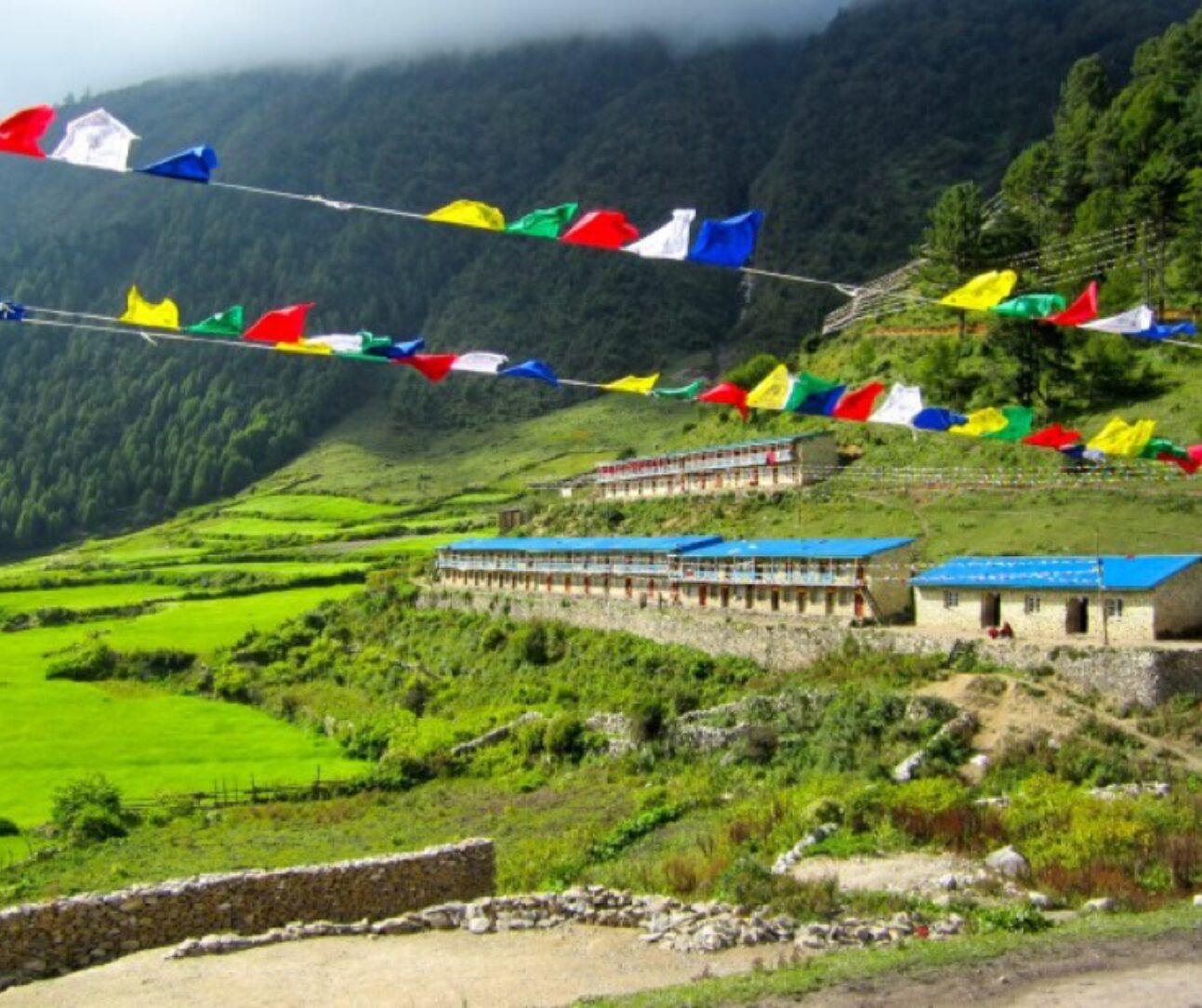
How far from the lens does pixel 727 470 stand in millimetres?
61375

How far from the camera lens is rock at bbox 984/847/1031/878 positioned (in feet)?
54.8

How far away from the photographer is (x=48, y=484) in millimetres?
151250

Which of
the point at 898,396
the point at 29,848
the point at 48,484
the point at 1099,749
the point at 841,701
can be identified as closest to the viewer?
the point at 898,396

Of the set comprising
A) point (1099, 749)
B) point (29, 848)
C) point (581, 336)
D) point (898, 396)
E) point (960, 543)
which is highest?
point (581, 336)

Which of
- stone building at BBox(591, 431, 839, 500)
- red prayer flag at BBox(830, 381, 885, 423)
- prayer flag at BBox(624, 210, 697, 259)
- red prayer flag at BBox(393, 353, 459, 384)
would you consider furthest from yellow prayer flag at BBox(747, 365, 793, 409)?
stone building at BBox(591, 431, 839, 500)

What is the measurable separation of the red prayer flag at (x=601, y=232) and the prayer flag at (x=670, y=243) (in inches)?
7.7

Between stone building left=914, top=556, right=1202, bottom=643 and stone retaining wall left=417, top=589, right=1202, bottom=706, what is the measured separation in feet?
5.10

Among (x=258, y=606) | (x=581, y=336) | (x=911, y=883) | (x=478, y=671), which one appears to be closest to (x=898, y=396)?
(x=911, y=883)

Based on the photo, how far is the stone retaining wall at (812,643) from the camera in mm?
27641

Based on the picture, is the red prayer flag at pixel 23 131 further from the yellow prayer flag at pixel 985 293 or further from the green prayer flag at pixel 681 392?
the yellow prayer flag at pixel 985 293

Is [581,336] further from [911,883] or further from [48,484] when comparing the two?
[911,883]

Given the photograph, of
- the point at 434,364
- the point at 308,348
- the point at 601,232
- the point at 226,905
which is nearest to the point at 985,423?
the point at 601,232

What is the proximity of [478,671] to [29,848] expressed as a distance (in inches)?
872

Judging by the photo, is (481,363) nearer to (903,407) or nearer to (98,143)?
(98,143)
